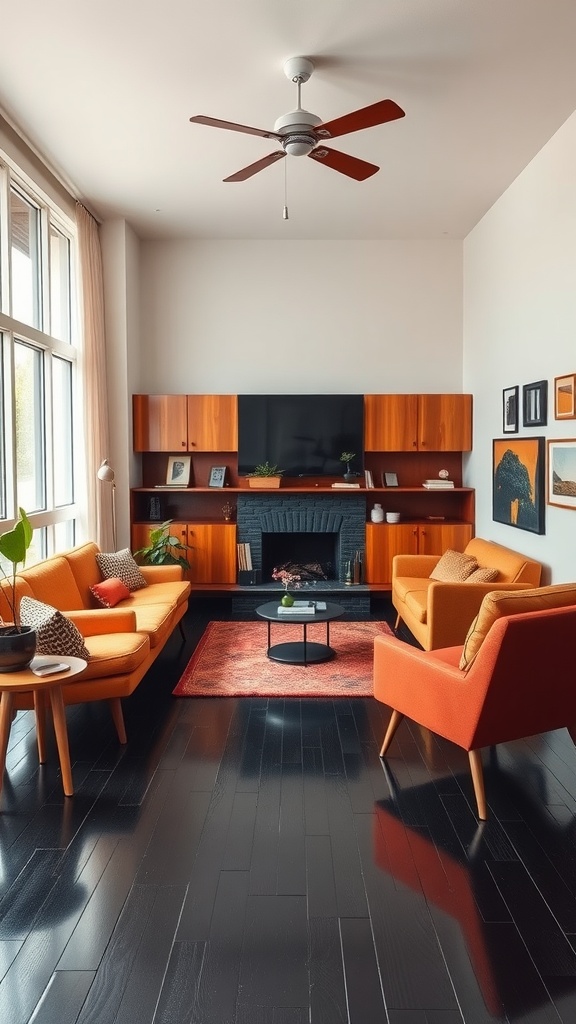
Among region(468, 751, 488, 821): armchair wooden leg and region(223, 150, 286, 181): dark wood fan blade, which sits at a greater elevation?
region(223, 150, 286, 181): dark wood fan blade

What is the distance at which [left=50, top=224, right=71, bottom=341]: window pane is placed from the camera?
246 inches

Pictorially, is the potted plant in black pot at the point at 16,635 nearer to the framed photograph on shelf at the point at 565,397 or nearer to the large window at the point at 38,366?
the large window at the point at 38,366

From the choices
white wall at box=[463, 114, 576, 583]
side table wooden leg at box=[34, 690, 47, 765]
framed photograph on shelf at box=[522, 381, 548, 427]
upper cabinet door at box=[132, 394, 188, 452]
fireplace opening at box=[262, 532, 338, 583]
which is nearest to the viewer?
side table wooden leg at box=[34, 690, 47, 765]

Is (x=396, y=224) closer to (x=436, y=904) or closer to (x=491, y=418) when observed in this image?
(x=491, y=418)

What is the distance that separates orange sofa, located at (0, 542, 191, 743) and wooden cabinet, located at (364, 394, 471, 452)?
112 inches

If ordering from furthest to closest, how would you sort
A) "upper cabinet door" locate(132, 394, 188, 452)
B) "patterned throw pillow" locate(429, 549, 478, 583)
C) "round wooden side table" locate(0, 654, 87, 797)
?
"upper cabinet door" locate(132, 394, 188, 452) < "patterned throw pillow" locate(429, 549, 478, 583) < "round wooden side table" locate(0, 654, 87, 797)

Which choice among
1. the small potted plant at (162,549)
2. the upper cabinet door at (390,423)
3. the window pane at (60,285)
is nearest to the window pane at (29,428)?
the window pane at (60,285)

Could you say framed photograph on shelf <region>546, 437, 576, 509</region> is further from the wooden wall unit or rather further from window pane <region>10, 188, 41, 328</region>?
window pane <region>10, 188, 41, 328</region>

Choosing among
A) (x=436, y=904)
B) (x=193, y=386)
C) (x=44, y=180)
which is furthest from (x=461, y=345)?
(x=436, y=904)

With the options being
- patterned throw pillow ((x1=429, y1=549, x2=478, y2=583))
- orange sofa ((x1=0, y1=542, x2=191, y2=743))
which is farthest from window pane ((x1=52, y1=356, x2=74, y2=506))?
patterned throw pillow ((x1=429, y1=549, x2=478, y2=583))

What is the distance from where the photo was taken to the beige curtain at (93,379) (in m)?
6.51

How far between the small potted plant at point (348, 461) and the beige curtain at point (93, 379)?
2.38 meters

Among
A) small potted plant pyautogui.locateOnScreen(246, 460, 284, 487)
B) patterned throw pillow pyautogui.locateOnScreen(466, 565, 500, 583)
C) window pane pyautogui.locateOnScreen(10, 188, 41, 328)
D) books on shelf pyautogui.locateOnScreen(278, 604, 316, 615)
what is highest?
window pane pyautogui.locateOnScreen(10, 188, 41, 328)

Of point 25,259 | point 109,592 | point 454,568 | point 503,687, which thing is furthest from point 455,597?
point 25,259
